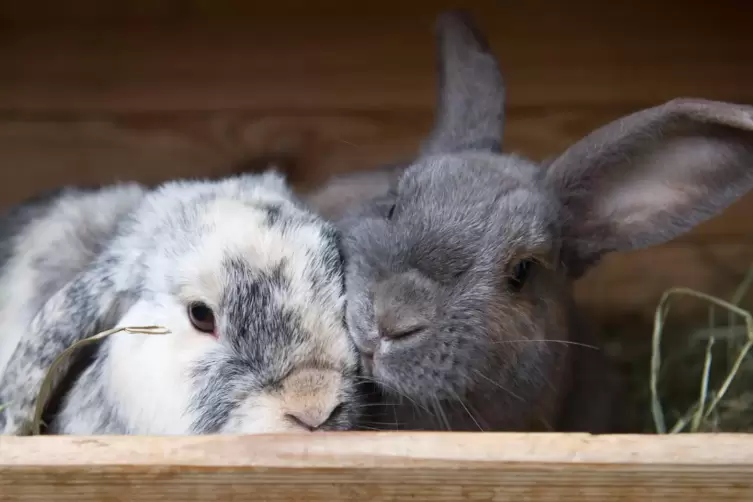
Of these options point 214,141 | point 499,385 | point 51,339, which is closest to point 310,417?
point 499,385

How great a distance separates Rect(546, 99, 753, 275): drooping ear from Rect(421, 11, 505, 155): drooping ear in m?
0.22

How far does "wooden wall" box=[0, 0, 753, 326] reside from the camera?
180cm

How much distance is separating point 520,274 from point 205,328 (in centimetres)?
42

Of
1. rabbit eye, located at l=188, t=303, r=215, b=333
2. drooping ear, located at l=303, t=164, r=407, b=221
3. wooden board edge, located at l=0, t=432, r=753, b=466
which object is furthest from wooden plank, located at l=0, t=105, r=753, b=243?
wooden board edge, located at l=0, t=432, r=753, b=466

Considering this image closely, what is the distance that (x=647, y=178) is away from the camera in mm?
1229

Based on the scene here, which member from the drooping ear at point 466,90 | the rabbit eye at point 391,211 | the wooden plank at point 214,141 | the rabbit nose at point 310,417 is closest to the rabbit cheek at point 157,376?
the rabbit nose at point 310,417

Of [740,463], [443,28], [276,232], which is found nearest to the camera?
[740,463]

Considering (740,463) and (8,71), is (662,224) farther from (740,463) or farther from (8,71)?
(8,71)

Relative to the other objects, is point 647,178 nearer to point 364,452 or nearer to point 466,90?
point 466,90

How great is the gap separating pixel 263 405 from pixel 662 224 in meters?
0.65

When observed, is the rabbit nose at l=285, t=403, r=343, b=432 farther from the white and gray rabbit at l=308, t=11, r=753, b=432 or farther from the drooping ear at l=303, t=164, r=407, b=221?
the drooping ear at l=303, t=164, r=407, b=221

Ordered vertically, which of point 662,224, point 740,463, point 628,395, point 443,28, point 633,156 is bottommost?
point 628,395

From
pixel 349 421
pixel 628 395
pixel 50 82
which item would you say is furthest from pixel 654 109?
pixel 50 82

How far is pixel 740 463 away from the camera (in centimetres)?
81
